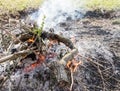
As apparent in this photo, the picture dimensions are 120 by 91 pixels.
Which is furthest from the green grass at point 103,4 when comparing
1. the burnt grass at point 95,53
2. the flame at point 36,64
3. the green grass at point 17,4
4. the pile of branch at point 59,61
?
the flame at point 36,64

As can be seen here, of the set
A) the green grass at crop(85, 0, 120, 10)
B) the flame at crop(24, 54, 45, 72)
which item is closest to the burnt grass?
the flame at crop(24, 54, 45, 72)

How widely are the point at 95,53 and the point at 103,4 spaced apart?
351 centimetres

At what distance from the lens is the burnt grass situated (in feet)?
16.4

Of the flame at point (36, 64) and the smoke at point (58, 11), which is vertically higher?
the smoke at point (58, 11)

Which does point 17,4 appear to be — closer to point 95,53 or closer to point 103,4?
point 103,4

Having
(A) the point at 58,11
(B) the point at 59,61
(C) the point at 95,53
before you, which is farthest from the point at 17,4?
(B) the point at 59,61

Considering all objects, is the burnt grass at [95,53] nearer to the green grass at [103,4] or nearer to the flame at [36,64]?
the flame at [36,64]

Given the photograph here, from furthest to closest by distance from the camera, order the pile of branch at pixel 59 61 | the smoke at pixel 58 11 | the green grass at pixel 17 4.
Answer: the green grass at pixel 17 4, the smoke at pixel 58 11, the pile of branch at pixel 59 61

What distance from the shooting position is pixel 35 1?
31.5 ft

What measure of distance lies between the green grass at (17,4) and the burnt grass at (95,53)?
0.32 metres

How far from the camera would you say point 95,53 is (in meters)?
5.91

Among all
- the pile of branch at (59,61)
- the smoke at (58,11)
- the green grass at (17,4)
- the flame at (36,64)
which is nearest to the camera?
the pile of branch at (59,61)

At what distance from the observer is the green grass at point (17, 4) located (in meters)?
8.83

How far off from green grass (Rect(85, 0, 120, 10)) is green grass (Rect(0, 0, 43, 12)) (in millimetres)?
1642
